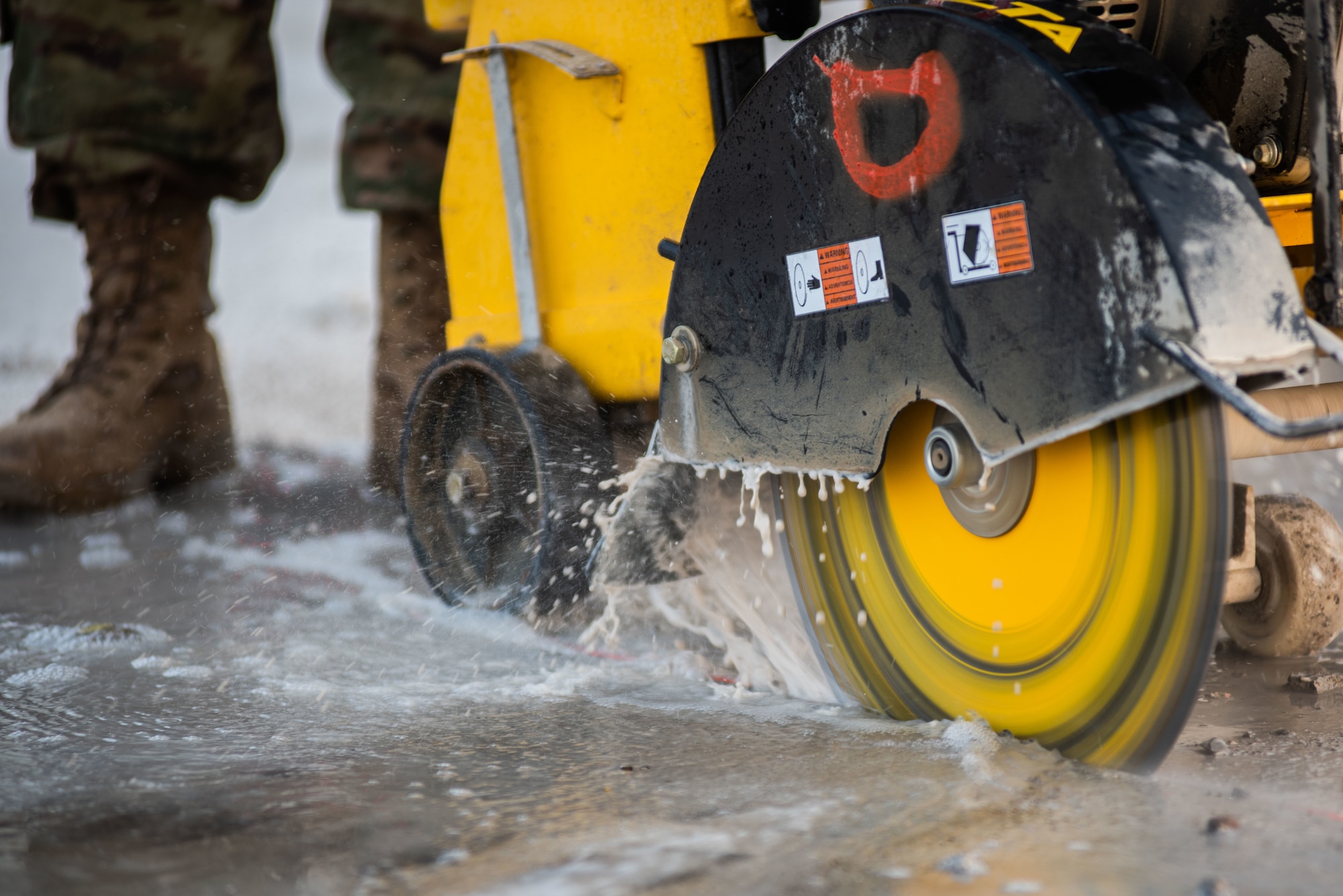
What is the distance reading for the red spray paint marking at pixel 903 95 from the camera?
1.32 m

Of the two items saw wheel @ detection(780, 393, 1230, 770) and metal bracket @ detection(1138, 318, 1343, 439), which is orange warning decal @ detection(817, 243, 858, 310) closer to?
saw wheel @ detection(780, 393, 1230, 770)

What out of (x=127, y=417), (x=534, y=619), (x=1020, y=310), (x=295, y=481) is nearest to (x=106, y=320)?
(x=127, y=417)

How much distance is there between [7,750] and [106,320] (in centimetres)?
244

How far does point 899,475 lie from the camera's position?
1573 mm

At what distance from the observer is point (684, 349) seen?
1673 millimetres

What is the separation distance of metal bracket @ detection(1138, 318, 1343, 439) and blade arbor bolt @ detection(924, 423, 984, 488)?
0.30 meters

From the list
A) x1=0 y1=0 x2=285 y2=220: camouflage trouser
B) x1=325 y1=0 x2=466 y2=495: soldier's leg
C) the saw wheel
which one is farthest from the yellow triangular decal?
x1=0 y1=0 x2=285 y2=220: camouflage trouser

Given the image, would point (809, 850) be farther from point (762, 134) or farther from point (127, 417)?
point (127, 417)

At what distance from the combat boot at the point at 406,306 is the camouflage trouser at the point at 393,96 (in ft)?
0.36

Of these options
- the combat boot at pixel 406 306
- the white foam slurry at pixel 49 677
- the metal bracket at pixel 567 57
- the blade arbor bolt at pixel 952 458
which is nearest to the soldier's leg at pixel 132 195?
the combat boot at pixel 406 306

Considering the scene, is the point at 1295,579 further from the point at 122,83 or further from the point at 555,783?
the point at 122,83

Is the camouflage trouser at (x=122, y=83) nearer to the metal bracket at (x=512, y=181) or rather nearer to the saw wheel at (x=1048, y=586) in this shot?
the metal bracket at (x=512, y=181)

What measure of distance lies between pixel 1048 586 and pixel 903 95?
0.57 metres

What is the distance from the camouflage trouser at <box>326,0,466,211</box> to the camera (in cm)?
348
